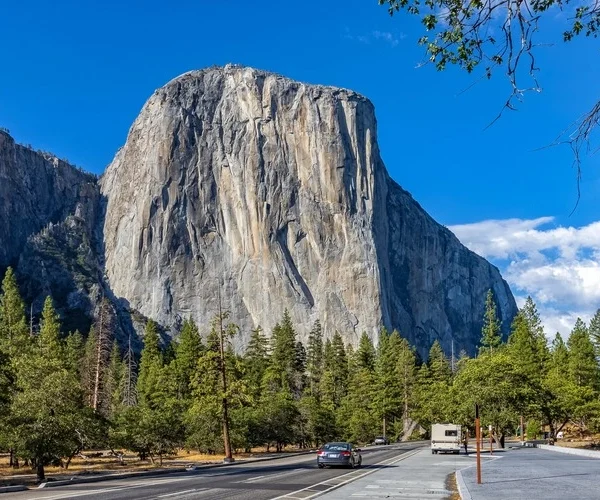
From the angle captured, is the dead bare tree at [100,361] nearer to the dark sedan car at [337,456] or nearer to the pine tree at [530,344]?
the dark sedan car at [337,456]

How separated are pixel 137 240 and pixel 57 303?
77.6ft

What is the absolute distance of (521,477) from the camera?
2283 cm

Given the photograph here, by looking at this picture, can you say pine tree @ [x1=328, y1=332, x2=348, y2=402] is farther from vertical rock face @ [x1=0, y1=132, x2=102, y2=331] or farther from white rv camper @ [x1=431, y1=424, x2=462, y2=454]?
vertical rock face @ [x1=0, y1=132, x2=102, y2=331]

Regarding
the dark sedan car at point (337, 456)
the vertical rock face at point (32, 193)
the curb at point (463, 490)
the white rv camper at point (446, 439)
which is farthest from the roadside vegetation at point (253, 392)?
the vertical rock face at point (32, 193)

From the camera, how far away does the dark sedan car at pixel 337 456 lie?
3259cm

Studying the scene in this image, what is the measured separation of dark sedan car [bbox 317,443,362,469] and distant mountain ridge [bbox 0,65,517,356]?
109 m

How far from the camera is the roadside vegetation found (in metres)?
30.3

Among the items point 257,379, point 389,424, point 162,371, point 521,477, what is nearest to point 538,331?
point 389,424

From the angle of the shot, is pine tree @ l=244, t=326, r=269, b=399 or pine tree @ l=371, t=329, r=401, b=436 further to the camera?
pine tree @ l=371, t=329, r=401, b=436

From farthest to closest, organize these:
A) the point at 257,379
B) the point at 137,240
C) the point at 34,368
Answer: the point at 137,240, the point at 257,379, the point at 34,368

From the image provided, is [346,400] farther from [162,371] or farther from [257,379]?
[162,371]

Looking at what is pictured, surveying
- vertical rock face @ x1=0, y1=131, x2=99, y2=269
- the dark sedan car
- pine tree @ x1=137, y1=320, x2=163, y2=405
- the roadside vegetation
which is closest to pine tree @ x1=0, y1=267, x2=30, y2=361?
the roadside vegetation

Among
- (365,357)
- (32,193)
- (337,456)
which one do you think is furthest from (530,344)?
(32,193)

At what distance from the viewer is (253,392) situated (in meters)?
73.1
